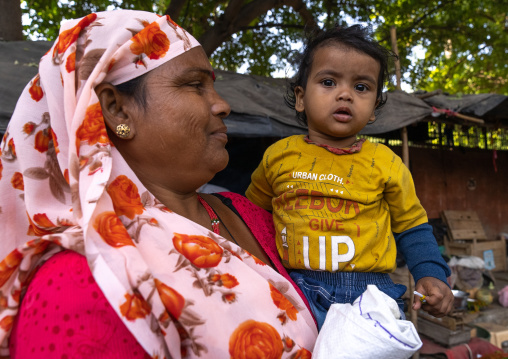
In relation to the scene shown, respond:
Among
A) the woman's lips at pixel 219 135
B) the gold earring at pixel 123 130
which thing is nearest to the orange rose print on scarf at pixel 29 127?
the gold earring at pixel 123 130

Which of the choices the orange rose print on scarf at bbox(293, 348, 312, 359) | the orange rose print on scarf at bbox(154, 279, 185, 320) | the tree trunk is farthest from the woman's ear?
the tree trunk

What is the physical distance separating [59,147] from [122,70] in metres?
0.32

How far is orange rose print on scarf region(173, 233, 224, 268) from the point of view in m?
1.17

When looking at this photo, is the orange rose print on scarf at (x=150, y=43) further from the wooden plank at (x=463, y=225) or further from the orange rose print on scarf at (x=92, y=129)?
the wooden plank at (x=463, y=225)

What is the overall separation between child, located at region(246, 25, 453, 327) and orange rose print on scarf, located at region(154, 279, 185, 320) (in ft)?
2.18

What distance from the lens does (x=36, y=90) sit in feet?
4.32

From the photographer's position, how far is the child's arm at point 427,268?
1.63m

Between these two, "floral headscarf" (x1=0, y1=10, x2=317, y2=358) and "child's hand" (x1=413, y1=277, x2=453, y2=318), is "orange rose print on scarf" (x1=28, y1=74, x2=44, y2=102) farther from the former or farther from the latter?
"child's hand" (x1=413, y1=277, x2=453, y2=318)

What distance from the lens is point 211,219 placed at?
1621mm

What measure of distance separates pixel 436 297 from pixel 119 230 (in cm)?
129

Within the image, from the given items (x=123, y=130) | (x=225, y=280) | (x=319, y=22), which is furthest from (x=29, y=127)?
(x=319, y=22)

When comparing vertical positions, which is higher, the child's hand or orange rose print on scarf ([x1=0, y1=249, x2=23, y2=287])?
orange rose print on scarf ([x1=0, y1=249, x2=23, y2=287])

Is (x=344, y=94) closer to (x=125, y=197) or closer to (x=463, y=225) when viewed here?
(x=125, y=197)

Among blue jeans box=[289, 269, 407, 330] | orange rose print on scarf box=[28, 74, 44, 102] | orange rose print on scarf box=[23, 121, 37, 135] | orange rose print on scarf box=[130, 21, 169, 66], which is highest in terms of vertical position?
orange rose print on scarf box=[130, 21, 169, 66]
